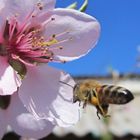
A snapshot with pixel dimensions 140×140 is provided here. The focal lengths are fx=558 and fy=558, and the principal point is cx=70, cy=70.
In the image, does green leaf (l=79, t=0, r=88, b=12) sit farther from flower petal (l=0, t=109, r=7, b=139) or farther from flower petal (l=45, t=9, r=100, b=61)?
flower petal (l=0, t=109, r=7, b=139)

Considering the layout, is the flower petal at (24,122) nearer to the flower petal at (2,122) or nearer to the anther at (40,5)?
the flower petal at (2,122)

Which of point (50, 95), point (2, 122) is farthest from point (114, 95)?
point (2, 122)

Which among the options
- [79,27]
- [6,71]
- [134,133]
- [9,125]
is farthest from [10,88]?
[134,133]

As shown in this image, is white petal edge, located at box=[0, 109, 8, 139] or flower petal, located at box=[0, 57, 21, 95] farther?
white petal edge, located at box=[0, 109, 8, 139]

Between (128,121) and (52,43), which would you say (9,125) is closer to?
(52,43)

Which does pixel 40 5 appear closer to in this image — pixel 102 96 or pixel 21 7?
pixel 21 7

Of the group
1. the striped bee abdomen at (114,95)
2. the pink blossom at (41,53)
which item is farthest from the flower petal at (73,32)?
the striped bee abdomen at (114,95)

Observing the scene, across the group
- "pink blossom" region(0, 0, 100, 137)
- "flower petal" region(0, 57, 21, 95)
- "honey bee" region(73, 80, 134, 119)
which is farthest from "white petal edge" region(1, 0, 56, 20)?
"honey bee" region(73, 80, 134, 119)
